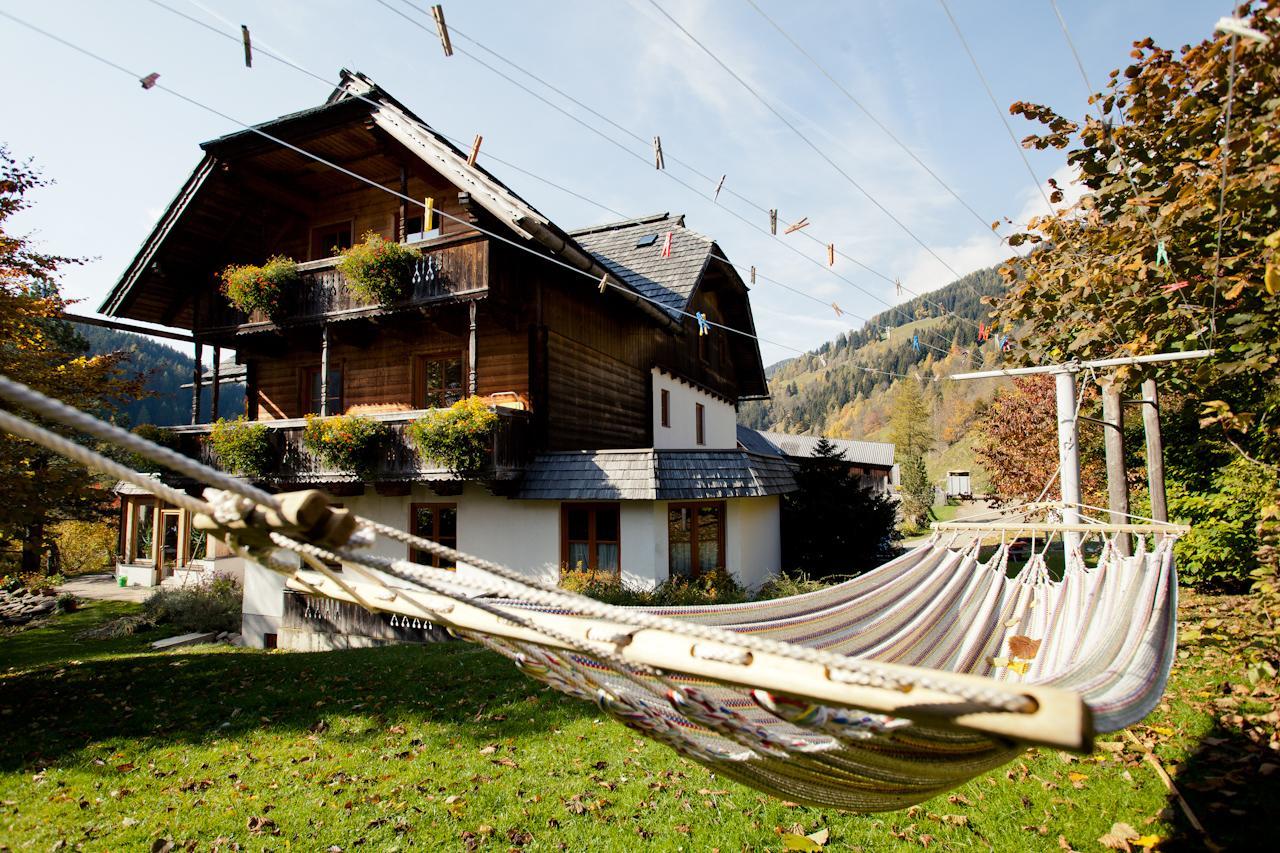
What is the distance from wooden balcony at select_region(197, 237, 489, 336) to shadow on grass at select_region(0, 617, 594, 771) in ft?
16.4

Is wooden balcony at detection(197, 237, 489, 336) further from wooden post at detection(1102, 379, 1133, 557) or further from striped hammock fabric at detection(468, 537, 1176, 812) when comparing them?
wooden post at detection(1102, 379, 1133, 557)

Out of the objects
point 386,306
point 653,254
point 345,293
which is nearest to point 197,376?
point 345,293

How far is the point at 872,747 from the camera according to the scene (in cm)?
179

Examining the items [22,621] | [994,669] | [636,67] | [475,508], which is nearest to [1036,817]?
[994,669]

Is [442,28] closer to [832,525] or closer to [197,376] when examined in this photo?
[197,376]

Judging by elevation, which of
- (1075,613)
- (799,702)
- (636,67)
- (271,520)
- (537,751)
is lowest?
(537,751)

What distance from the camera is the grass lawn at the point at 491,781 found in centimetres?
353

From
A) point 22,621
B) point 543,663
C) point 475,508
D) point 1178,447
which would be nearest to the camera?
point 543,663

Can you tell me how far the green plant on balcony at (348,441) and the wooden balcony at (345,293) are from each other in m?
1.83

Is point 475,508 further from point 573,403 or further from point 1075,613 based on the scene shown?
point 1075,613

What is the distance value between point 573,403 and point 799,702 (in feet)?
32.1

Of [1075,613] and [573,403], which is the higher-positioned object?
[573,403]

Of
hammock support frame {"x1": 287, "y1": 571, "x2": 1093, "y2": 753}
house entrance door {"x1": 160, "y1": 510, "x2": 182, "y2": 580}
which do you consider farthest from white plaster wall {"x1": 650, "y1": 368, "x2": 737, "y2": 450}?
house entrance door {"x1": 160, "y1": 510, "x2": 182, "y2": 580}

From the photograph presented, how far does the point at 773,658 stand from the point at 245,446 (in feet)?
35.2
